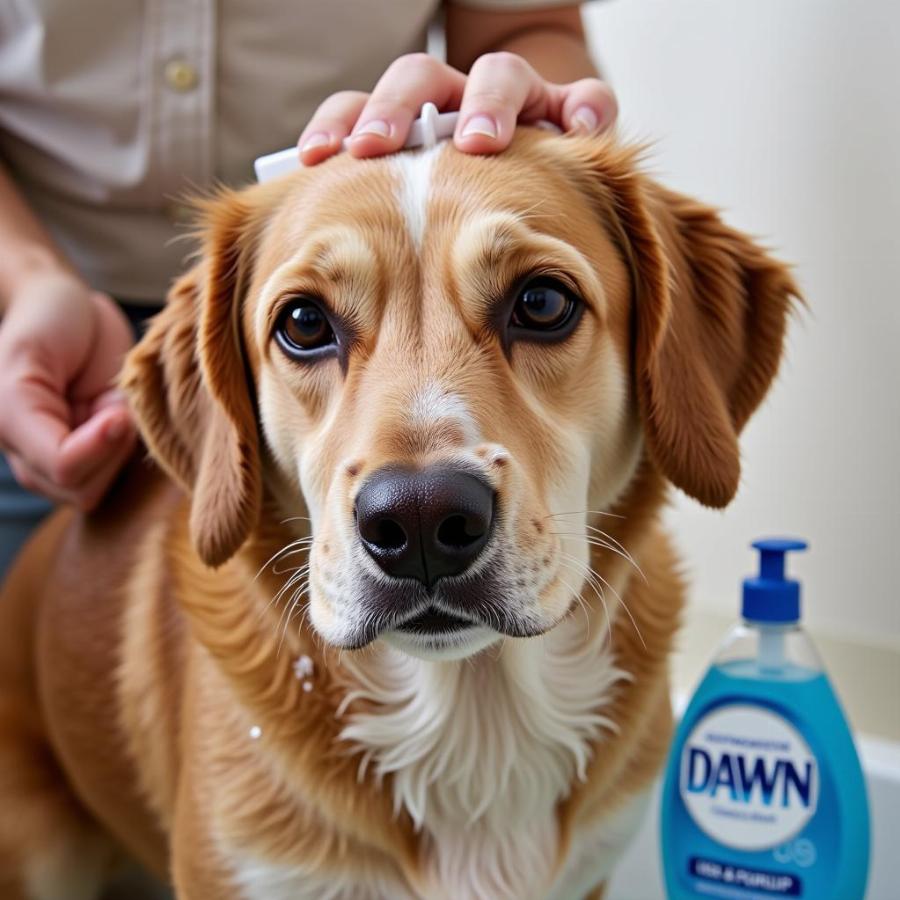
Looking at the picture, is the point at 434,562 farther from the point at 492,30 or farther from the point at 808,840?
the point at 492,30

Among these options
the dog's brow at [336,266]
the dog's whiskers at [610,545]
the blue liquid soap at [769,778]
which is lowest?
the blue liquid soap at [769,778]

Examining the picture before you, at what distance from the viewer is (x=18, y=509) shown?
176 centimetres

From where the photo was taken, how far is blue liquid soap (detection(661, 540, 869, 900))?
4.46 ft

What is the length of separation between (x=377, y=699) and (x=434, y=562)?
0.34 metres

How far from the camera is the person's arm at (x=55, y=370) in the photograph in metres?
1.34

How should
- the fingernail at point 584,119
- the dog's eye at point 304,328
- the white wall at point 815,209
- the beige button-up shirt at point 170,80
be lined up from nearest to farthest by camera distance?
the dog's eye at point 304,328 < the fingernail at point 584,119 < the beige button-up shirt at point 170,80 < the white wall at point 815,209

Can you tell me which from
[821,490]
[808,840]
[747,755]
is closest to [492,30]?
[821,490]

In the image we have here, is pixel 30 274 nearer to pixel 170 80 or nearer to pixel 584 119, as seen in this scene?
pixel 170 80

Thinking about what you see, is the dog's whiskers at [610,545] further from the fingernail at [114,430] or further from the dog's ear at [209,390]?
the fingernail at [114,430]

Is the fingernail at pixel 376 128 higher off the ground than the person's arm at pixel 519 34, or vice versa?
the person's arm at pixel 519 34

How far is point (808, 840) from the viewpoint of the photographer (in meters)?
1.36

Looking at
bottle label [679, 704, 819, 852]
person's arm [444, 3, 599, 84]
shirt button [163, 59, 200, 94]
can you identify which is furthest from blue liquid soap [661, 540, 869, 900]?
shirt button [163, 59, 200, 94]

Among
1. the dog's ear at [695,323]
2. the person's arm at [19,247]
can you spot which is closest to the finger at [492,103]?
the dog's ear at [695,323]

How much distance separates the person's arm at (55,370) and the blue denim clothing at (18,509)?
0.63 ft
